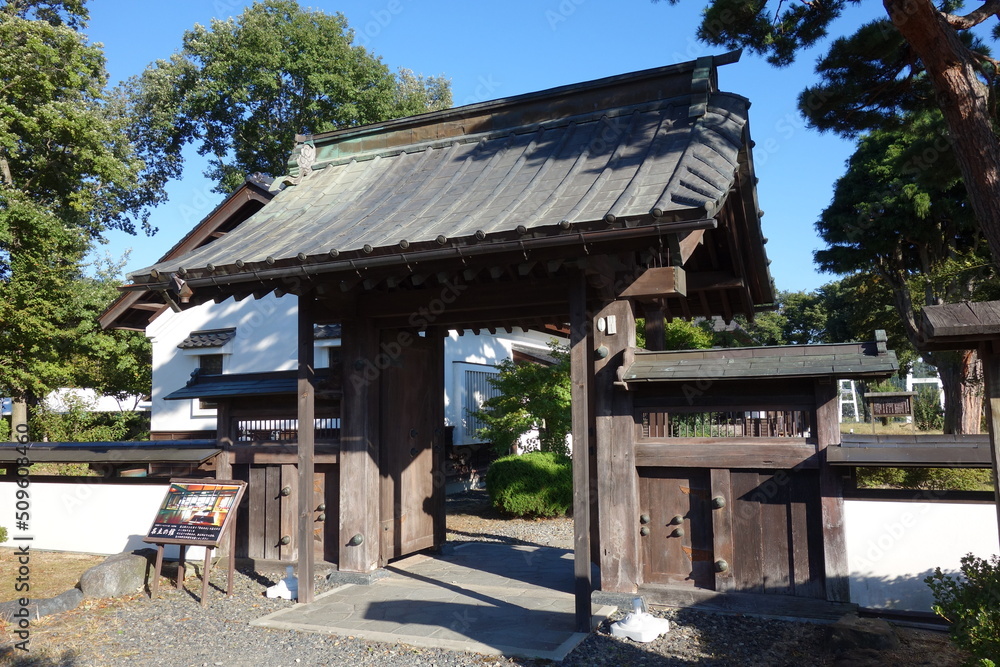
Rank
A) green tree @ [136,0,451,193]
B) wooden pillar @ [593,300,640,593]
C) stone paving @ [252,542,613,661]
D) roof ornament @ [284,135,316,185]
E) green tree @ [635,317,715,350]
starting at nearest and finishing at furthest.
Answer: stone paving @ [252,542,613,661] < wooden pillar @ [593,300,640,593] < roof ornament @ [284,135,316,185] < green tree @ [635,317,715,350] < green tree @ [136,0,451,193]

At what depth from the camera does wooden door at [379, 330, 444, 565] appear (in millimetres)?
8523

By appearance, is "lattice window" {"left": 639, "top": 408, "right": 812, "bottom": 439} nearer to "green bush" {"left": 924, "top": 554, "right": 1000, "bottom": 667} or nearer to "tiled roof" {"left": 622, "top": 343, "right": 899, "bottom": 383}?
"tiled roof" {"left": 622, "top": 343, "right": 899, "bottom": 383}

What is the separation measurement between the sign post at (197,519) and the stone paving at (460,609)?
1.12 metres

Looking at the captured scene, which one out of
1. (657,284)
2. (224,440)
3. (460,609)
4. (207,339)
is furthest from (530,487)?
(207,339)

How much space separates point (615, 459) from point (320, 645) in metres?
3.00

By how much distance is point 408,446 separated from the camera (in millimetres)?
8938

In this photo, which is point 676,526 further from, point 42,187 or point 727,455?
point 42,187

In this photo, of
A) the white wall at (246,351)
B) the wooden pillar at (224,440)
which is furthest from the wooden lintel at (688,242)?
the white wall at (246,351)

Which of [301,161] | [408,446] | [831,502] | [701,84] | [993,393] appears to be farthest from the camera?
[301,161]

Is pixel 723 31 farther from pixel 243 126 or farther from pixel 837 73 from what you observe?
pixel 243 126

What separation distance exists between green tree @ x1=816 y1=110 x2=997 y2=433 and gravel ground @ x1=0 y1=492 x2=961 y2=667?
13276 millimetres

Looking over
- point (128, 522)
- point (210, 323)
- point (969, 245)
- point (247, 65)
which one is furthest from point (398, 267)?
point (247, 65)

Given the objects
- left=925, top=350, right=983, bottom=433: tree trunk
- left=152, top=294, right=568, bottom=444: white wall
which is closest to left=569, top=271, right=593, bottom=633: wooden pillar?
left=152, top=294, right=568, bottom=444: white wall

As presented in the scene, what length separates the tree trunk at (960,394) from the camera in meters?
18.1
